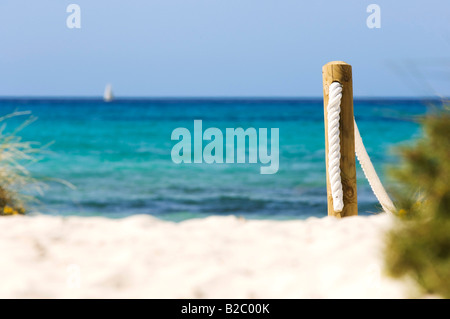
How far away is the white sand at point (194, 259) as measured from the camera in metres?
2.52

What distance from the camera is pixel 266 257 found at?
2.97m

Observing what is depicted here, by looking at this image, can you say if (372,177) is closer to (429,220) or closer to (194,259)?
(194,259)

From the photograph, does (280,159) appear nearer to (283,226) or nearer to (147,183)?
(147,183)

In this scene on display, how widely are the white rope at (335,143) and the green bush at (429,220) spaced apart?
168cm

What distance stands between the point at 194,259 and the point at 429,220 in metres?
1.23

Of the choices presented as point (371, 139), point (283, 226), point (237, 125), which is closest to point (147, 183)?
point (283, 226)

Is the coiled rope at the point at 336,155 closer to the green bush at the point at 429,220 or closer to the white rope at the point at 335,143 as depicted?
the white rope at the point at 335,143

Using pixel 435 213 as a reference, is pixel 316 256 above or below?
below

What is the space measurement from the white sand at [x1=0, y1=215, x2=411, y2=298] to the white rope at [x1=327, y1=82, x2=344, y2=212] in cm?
29

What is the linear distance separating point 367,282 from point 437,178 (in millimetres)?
630

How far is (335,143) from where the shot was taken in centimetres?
404

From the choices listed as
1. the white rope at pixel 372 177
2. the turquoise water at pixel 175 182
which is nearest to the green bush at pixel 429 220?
the turquoise water at pixel 175 182
